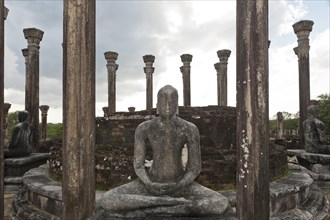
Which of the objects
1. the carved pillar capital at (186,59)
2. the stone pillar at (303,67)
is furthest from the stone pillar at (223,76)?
the stone pillar at (303,67)

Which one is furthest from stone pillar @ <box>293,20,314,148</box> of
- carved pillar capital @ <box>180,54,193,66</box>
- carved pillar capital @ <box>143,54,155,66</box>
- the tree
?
the tree

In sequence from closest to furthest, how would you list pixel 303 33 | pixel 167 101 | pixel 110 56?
pixel 167 101
pixel 303 33
pixel 110 56

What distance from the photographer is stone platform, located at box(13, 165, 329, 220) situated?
482 cm

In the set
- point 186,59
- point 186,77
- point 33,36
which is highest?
point 186,59

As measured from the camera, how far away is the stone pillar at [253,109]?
340 centimetres

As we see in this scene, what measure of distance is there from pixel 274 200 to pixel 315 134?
477cm

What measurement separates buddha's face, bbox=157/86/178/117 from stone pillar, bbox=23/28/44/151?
837 centimetres

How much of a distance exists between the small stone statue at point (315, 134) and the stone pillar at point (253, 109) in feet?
19.9

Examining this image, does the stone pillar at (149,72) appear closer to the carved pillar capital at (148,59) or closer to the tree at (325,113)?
the carved pillar capital at (148,59)

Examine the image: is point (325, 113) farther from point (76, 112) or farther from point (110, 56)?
point (76, 112)

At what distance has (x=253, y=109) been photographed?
340cm

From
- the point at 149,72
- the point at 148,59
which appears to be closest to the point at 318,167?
the point at 149,72

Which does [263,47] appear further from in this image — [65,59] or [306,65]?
[306,65]

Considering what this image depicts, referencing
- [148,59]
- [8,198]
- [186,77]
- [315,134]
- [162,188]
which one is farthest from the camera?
[148,59]
